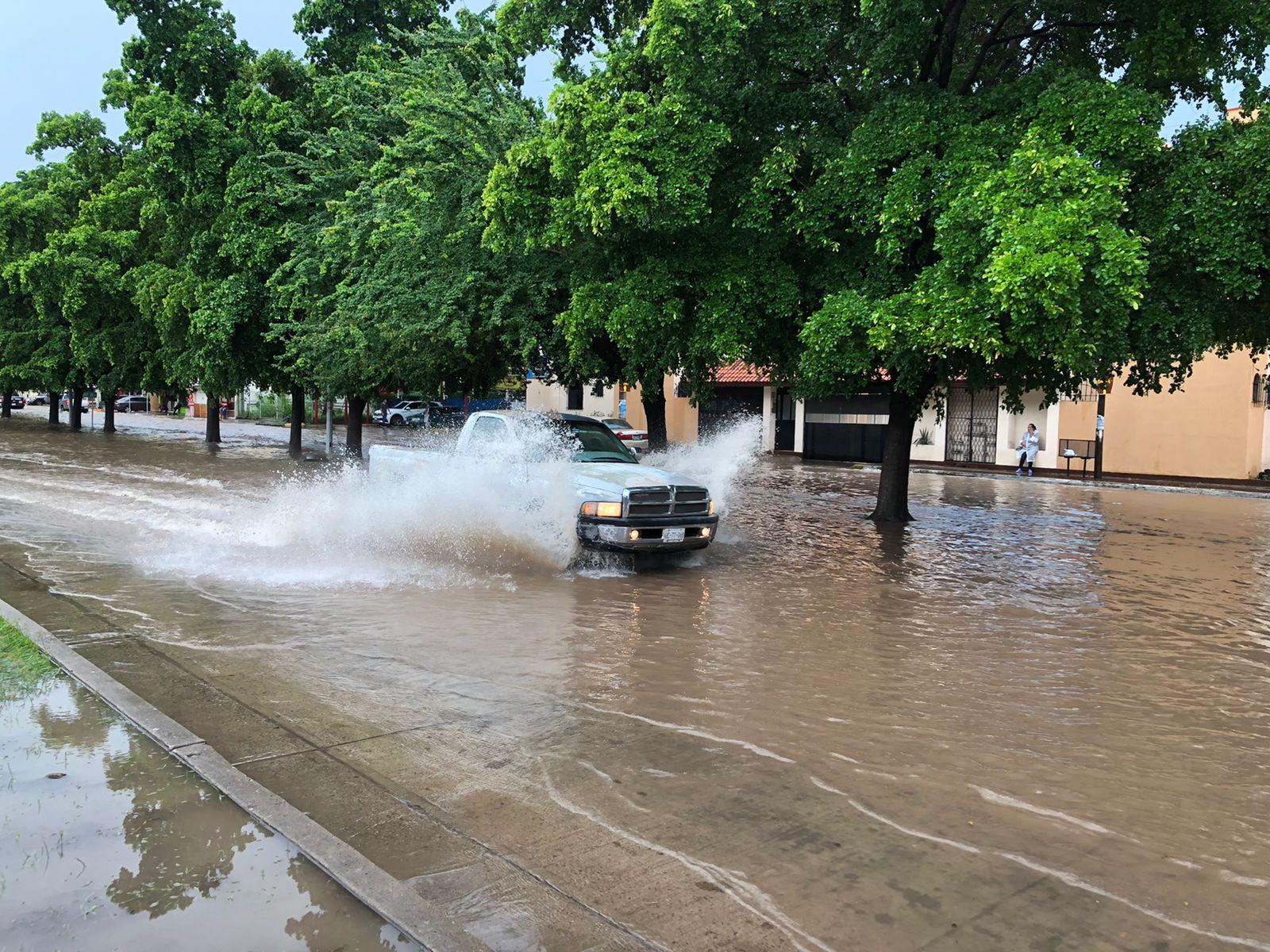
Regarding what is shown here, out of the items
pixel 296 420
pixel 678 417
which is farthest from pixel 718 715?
pixel 678 417

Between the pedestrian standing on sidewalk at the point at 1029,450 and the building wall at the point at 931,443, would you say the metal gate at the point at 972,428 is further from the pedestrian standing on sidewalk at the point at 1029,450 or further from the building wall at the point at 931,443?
the pedestrian standing on sidewalk at the point at 1029,450

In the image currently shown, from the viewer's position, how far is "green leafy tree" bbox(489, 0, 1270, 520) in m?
10.6

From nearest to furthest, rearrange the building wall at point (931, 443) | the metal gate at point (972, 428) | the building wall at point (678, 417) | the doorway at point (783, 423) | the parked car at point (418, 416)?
1. the metal gate at point (972, 428)
2. the building wall at point (931, 443)
3. the doorway at point (783, 423)
4. the building wall at point (678, 417)
5. the parked car at point (418, 416)

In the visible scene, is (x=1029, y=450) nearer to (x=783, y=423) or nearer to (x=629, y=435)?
(x=783, y=423)

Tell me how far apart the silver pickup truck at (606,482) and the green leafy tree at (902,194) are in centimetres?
194

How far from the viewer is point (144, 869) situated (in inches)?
143

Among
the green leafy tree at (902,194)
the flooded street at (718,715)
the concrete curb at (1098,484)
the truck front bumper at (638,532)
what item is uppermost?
the green leafy tree at (902,194)

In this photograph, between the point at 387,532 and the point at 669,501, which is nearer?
the point at 669,501

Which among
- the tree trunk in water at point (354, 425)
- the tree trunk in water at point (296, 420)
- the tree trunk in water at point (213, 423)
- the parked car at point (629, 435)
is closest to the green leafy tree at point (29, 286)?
the tree trunk in water at point (213, 423)

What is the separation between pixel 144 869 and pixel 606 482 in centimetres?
720

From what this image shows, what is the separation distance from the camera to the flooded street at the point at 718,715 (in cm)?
367

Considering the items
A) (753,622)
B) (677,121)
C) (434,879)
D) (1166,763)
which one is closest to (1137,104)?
(677,121)

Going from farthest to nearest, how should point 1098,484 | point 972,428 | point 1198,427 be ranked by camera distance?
point 972,428 → point 1198,427 → point 1098,484

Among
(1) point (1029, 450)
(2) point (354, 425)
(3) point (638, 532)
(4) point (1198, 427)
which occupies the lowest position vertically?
(3) point (638, 532)
